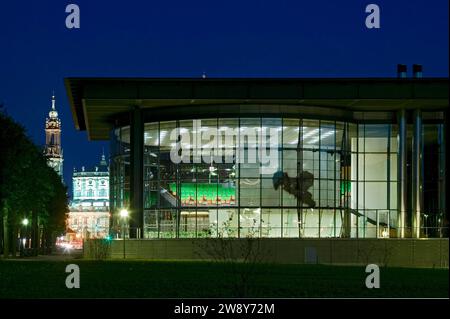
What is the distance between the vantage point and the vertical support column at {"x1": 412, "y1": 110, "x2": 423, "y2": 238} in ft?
220

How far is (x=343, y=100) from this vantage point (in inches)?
2520

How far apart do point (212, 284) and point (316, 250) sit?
1177 inches

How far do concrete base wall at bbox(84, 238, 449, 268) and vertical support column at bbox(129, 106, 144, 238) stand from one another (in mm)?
5678

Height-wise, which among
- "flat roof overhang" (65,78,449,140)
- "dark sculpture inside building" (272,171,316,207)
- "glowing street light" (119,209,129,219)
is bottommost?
"glowing street light" (119,209,129,219)

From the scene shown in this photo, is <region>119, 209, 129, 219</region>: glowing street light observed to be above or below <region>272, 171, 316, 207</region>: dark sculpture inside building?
below

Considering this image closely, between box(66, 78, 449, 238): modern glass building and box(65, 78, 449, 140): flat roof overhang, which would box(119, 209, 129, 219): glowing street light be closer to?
box(66, 78, 449, 238): modern glass building

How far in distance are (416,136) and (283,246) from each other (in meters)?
14.0

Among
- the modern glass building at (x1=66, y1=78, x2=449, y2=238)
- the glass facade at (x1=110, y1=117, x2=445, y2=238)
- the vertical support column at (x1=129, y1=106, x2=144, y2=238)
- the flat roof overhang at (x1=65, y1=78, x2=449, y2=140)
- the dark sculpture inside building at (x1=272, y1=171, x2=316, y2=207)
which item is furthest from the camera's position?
the vertical support column at (x1=129, y1=106, x2=144, y2=238)

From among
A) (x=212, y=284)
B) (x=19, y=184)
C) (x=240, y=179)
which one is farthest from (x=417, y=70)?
(x=212, y=284)

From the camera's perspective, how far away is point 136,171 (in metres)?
65.8

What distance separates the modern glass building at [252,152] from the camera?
63.6 metres

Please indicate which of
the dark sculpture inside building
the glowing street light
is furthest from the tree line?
the dark sculpture inside building

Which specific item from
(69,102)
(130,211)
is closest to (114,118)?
(69,102)

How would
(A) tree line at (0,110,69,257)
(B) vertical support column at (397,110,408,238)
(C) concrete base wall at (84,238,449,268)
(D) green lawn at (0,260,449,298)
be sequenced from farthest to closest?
(B) vertical support column at (397,110,408,238), (A) tree line at (0,110,69,257), (C) concrete base wall at (84,238,449,268), (D) green lawn at (0,260,449,298)
